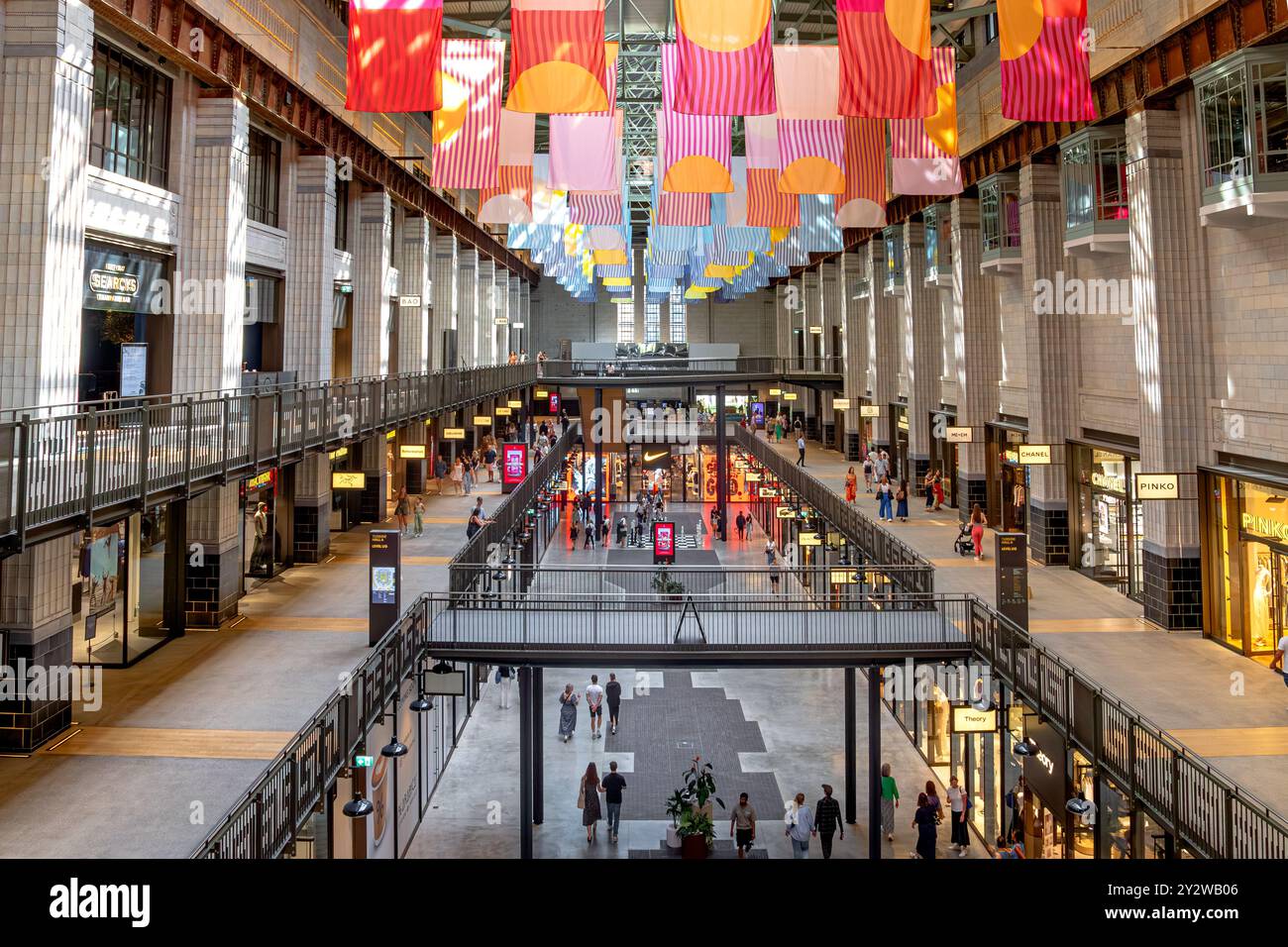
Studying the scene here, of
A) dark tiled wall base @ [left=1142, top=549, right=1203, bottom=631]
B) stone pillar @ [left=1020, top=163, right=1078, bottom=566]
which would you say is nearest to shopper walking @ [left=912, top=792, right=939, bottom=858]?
dark tiled wall base @ [left=1142, top=549, right=1203, bottom=631]

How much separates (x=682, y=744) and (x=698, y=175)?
12.1 meters

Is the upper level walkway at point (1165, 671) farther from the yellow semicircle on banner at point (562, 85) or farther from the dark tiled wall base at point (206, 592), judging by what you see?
the dark tiled wall base at point (206, 592)

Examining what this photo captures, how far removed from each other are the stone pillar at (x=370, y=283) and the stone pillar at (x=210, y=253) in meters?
9.90

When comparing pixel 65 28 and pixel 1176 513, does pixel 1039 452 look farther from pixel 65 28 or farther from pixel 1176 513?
pixel 65 28

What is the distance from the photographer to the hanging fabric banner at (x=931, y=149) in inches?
642

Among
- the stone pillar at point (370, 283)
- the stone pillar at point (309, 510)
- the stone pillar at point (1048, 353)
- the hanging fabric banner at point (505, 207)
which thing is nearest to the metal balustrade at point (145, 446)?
the stone pillar at point (309, 510)

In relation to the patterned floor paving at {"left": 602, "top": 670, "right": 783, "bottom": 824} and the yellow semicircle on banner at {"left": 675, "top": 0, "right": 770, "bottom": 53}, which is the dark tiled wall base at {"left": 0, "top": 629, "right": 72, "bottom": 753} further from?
the yellow semicircle on banner at {"left": 675, "top": 0, "right": 770, "bottom": 53}

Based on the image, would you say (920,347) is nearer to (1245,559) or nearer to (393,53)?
(1245,559)

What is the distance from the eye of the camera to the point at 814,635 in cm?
1538

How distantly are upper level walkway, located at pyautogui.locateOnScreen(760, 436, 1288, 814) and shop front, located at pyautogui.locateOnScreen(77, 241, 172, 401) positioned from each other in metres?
15.3

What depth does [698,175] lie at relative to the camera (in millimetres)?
17297

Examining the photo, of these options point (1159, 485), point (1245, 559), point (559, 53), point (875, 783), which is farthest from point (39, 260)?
point (1245, 559)

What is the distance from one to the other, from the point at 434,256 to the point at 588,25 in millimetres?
26192
